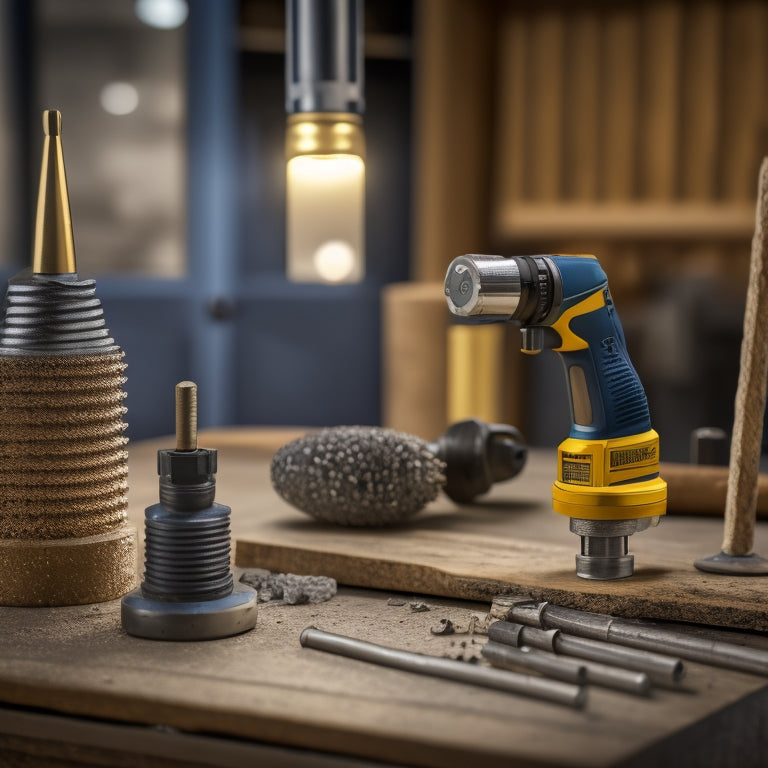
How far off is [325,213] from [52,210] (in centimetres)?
29

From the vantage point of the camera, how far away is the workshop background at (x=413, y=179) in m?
1.66

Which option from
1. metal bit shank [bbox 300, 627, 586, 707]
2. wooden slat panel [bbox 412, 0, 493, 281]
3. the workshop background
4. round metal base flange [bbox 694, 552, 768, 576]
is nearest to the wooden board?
round metal base flange [bbox 694, 552, 768, 576]

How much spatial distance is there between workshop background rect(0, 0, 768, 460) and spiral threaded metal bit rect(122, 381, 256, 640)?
96cm

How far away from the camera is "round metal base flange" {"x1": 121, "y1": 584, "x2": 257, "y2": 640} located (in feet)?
2.12

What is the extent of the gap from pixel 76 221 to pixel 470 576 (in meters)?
1.09

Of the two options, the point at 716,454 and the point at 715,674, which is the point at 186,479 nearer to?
the point at 715,674

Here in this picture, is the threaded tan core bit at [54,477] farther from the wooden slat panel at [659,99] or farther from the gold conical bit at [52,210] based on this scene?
the wooden slat panel at [659,99]

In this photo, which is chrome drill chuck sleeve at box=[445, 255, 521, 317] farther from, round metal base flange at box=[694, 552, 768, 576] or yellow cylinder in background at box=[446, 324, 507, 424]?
yellow cylinder in background at box=[446, 324, 507, 424]

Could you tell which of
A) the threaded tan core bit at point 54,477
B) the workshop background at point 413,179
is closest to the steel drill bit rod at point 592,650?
the threaded tan core bit at point 54,477

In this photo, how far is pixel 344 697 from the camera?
546 mm

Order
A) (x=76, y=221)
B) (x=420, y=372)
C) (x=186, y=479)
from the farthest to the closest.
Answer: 1. (x=76, y=221)
2. (x=420, y=372)
3. (x=186, y=479)

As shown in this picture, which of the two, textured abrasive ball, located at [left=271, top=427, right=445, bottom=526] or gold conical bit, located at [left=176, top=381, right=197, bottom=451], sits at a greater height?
gold conical bit, located at [left=176, top=381, right=197, bottom=451]

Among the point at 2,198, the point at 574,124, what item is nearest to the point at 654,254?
the point at 574,124

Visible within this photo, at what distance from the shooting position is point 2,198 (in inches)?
59.9
